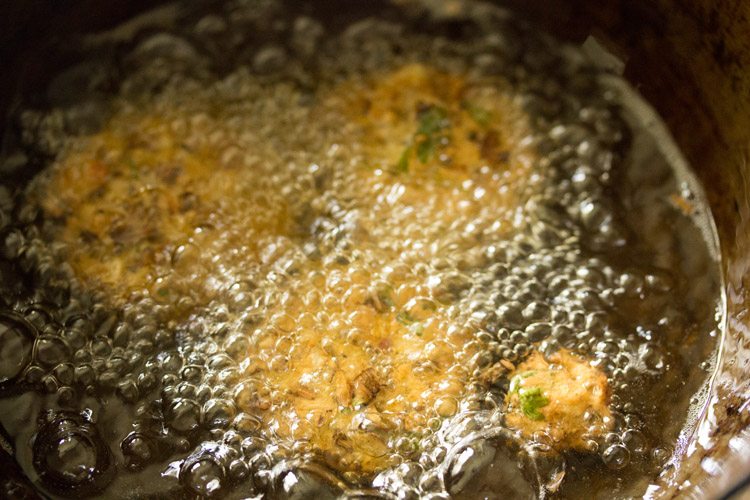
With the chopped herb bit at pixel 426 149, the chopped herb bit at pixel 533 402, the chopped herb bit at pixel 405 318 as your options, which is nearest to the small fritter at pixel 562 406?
the chopped herb bit at pixel 533 402

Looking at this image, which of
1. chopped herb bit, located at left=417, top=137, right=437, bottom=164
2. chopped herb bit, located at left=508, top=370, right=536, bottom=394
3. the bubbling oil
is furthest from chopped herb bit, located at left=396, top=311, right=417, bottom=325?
chopped herb bit, located at left=417, top=137, right=437, bottom=164

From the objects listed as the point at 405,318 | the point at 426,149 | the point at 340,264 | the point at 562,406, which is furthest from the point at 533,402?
the point at 426,149

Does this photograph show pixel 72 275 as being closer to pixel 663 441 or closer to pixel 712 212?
pixel 663 441

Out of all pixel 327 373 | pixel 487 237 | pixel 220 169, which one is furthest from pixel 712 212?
pixel 220 169

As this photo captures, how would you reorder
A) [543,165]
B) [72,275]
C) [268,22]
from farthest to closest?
1. [268,22]
2. [543,165]
3. [72,275]

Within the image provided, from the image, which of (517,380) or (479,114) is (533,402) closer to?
(517,380)

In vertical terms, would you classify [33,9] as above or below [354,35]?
below

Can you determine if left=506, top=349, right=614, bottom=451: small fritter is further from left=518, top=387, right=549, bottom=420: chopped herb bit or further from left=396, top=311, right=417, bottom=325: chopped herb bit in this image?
left=396, top=311, right=417, bottom=325: chopped herb bit
